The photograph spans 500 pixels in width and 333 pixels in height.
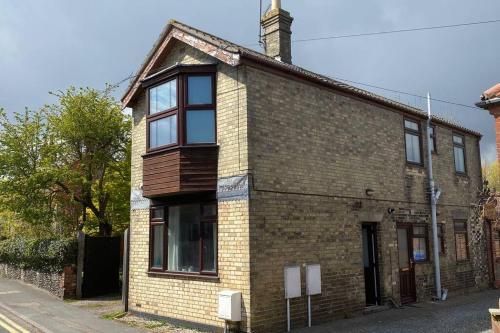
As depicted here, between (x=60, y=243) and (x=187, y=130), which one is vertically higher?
(x=187, y=130)

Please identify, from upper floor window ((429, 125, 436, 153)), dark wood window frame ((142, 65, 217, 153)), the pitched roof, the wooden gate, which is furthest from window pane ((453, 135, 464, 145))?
the wooden gate

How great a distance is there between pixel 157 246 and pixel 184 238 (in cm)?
114

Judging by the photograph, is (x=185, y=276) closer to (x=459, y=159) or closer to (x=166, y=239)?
(x=166, y=239)

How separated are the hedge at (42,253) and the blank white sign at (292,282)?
8317 millimetres

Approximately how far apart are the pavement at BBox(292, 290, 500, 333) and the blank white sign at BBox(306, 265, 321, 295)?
77 cm

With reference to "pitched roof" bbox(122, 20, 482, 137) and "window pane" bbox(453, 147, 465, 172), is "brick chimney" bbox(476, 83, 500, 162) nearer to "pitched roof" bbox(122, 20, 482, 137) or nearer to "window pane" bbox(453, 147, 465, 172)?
"pitched roof" bbox(122, 20, 482, 137)

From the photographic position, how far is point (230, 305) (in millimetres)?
9211

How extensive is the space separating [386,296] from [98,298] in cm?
888

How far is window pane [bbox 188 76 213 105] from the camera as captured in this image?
10922mm

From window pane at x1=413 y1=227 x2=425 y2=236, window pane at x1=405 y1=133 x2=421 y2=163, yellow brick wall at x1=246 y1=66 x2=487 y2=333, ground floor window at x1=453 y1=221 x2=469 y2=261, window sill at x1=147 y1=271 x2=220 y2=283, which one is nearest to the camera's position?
yellow brick wall at x1=246 y1=66 x2=487 y2=333

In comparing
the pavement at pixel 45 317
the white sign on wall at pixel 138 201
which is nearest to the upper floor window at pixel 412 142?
the white sign on wall at pixel 138 201

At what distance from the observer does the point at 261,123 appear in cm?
1028

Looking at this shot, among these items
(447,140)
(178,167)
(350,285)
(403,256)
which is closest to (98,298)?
(178,167)

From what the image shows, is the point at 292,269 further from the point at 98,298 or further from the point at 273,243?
the point at 98,298
